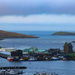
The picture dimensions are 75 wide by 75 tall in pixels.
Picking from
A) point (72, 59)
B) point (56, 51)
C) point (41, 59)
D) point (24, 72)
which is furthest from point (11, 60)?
point (24, 72)

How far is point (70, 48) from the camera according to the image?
174 ft

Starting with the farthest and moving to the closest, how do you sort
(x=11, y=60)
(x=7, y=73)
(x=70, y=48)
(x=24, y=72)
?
(x=70, y=48)
(x=11, y=60)
(x=24, y=72)
(x=7, y=73)

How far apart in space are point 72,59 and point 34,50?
10646 millimetres

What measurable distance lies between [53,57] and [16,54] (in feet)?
15.8

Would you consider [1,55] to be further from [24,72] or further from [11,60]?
[24,72]

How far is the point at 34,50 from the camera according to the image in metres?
55.3

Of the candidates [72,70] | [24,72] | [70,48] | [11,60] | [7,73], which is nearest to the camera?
[7,73]

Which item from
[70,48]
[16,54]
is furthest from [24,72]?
[70,48]

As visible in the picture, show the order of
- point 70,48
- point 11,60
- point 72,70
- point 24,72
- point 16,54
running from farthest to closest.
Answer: point 70,48 → point 16,54 → point 11,60 → point 72,70 → point 24,72

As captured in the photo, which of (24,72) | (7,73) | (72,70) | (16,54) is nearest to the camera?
(7,73)

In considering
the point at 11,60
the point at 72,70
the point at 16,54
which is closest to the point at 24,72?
the point at 72,70

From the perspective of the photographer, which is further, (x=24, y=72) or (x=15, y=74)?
(x=24, y=72)

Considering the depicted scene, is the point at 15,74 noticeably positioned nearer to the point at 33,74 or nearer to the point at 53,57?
Result: the point at 33,74

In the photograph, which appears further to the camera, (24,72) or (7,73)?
(24,72)
